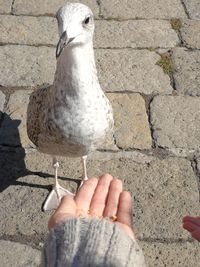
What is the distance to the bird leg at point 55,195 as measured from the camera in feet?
11.8

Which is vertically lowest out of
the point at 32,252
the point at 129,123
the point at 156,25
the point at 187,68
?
the point at 32,252

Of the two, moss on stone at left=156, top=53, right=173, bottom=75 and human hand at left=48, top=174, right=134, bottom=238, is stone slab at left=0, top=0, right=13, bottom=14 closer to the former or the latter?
moss on stone at left=156, top=53, right=173, bottom=75

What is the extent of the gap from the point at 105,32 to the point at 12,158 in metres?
1.89

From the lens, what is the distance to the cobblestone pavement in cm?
347

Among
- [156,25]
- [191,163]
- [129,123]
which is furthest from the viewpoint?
[156,25]

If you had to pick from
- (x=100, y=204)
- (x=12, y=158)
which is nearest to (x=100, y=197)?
(x=100, y=204)

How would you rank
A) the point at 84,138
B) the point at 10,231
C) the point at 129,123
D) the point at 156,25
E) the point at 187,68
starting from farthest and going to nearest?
1. the point at 156,25
2. the point at 187,68
3. the point at 129,123
4. the point at 10,231
5. the point at 84,138

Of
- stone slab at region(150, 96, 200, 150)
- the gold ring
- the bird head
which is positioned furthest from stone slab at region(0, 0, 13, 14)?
the gold ring

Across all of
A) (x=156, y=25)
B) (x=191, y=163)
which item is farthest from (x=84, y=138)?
(x=156, y=25)

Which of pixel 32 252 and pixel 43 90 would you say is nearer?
pixel 32 252

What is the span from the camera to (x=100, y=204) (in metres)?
2.82

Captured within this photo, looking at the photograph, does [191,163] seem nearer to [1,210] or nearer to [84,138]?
[84,138]

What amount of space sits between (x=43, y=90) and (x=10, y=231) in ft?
3.28

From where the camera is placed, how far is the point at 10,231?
3447 millimetres
